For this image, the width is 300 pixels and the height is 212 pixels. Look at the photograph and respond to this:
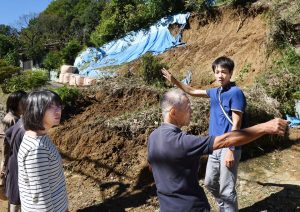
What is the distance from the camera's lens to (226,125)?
3324 millimetres

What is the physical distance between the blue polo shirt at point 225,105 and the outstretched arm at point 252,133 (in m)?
1.04

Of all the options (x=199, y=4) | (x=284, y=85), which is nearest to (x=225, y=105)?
(x=284, y=85)

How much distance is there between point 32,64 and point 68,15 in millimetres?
12145

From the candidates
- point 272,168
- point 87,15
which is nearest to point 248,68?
point 272,168

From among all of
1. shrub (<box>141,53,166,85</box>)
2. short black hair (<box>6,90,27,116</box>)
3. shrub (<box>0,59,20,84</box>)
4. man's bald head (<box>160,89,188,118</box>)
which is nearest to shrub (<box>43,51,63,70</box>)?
shrub (<box>0,59,20,84</box>)

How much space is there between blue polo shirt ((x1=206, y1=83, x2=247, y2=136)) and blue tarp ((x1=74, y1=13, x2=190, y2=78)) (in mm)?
14198

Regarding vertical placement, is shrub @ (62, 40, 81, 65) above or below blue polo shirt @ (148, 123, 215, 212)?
above

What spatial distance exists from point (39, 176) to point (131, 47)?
18.4 meters

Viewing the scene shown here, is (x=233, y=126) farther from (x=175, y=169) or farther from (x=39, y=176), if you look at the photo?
(x=39, y=176)

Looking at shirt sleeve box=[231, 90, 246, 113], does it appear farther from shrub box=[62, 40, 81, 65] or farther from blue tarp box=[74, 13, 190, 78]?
shrub box=[62, 40, 81, 65]

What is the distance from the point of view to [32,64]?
3177 centimetres

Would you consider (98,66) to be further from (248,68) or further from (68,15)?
(68,15)

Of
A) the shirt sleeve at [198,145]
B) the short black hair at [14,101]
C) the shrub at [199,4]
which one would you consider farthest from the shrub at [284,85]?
the shrub at [199,4]

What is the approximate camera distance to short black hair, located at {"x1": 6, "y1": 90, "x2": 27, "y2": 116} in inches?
141
